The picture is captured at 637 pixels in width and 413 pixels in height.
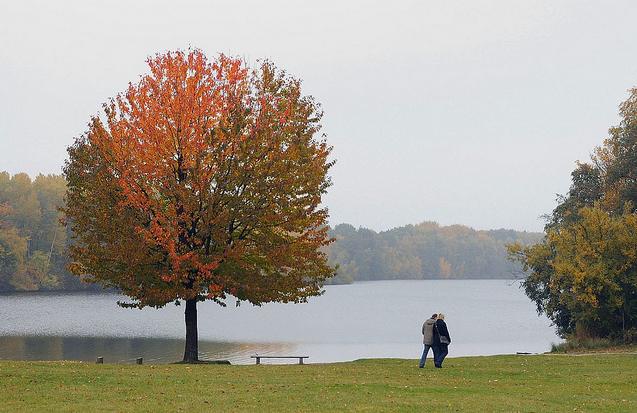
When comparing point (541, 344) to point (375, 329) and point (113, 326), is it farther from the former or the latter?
point (113, 326)

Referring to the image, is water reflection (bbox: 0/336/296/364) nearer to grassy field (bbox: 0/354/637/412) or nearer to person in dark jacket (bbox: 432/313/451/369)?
grassy field (bbox: 0/354/637/412)

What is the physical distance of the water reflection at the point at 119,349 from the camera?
159 ft

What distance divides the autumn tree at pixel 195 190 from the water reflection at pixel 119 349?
672 inches

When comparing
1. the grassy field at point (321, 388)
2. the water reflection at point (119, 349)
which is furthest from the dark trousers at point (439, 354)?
the water reflection at point (119, 349)

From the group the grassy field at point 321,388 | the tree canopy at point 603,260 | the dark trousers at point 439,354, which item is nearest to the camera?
the grassy field at point 321,388

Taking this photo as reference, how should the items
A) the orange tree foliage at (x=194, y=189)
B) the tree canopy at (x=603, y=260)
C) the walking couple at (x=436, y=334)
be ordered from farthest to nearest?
the tree canopy at (x=603, y=260), the orange tree foliage at (x=194, y=189), the walking couple at (x=436, y=334)

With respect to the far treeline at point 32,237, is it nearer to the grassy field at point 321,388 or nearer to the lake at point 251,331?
the lake at point 251,331

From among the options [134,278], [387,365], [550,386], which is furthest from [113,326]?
[550,386]

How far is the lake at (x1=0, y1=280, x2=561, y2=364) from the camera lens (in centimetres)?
5400

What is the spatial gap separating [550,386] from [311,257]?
12.5 m

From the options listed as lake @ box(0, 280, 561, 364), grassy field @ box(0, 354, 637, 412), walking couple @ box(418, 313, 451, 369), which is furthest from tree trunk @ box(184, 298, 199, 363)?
lake @ box(0, 280, 561, 364)

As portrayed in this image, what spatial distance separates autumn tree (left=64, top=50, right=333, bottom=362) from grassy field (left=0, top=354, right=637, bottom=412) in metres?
4.80

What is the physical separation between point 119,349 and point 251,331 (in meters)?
21.3

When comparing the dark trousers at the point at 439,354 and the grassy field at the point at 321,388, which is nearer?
the grassy field at the point at 321,388
